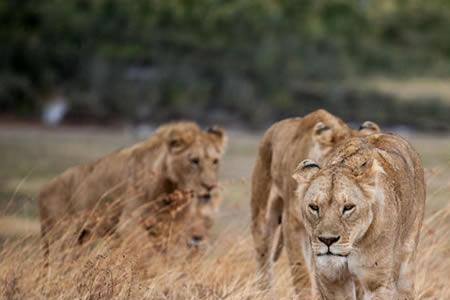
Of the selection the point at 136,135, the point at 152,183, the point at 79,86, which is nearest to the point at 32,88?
the point at 79,86

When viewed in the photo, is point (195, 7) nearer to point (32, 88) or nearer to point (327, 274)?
point (32, 88)

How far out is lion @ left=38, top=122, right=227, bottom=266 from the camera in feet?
32.0

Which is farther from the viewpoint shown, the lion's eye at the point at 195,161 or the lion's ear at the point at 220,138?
the lion's ear at the point at 220,138

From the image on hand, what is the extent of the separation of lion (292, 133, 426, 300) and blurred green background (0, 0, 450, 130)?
2302 centimetres

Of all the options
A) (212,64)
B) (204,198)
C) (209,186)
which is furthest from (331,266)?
(212,64)

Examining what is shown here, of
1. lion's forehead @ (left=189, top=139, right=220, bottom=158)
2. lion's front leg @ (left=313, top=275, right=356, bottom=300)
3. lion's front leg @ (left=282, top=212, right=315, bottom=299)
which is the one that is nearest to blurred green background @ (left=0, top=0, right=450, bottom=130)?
lion's forehead @ (left=189, top=139, right=220, bottom=158)

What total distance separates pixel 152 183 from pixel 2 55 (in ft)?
75.3

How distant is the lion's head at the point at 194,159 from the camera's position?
386 inches

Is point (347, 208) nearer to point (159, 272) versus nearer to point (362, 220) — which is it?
point (362, 220)

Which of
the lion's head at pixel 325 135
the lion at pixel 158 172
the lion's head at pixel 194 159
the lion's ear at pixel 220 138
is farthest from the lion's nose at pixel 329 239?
the lion's ear at pixel 220 138

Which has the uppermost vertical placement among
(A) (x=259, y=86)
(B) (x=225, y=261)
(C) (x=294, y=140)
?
(C) (x=294, y=140)

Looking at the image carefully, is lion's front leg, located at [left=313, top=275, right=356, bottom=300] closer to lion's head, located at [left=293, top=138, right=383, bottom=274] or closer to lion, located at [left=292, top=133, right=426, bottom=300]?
lion, located at [left=292, top=133, right=426, bottom=300]

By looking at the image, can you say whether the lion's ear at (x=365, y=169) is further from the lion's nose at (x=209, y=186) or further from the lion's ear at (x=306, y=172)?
the lion's nose at (x=209, y=186)

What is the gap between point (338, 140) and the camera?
24.7 feet
